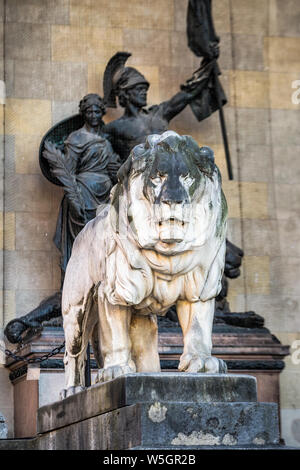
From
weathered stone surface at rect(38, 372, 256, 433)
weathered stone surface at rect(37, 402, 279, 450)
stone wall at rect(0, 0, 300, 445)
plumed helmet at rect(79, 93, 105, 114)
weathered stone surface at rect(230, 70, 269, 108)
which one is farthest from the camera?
weathered stone surface at rect(230, 70, 269, 108)

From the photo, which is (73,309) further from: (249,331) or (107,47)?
(107,47)

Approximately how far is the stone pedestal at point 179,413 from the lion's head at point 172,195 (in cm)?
87

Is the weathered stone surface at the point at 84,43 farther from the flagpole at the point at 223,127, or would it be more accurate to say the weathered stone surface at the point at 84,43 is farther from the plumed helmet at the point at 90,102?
the flagpole at the point at 223,127

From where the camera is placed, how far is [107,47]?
15078mm

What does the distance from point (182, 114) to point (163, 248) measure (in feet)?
25.1

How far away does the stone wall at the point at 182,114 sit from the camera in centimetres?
1440

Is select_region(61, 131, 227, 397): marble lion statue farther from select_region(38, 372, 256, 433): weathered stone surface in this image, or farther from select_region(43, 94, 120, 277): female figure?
select_region(43, 94, 120, 277): female figure

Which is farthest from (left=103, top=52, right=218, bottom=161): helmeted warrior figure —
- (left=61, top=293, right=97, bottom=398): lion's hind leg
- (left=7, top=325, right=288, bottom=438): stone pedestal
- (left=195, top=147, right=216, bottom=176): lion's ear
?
(left=195, top=147, right=216, bottom=176): lion's ear

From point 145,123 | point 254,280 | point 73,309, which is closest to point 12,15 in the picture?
point 145,123

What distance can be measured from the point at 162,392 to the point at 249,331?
5927mm

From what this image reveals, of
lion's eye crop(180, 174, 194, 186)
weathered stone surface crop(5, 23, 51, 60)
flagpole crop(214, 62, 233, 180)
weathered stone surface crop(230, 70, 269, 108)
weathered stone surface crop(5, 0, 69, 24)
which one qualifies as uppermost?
weathered stone surface crop(5, 0, 69, 24)

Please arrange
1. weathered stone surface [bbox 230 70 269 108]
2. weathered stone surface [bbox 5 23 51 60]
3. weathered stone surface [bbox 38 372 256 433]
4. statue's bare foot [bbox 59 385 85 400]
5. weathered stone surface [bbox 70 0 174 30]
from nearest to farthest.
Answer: weathered stone surface [bbox 38 372 256 433] < statue's bare foot [bbox 59 385 85 400] < weathered stone surface [bbox 5 23 51 60] < weathered stone surface [bbox 70 0 174 30] < weathered stone surface [bbox 230 70 269 108]

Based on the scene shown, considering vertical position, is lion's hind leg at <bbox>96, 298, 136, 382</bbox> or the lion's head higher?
the lion's head

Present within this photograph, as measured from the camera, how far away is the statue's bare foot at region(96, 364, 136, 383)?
7676mm
